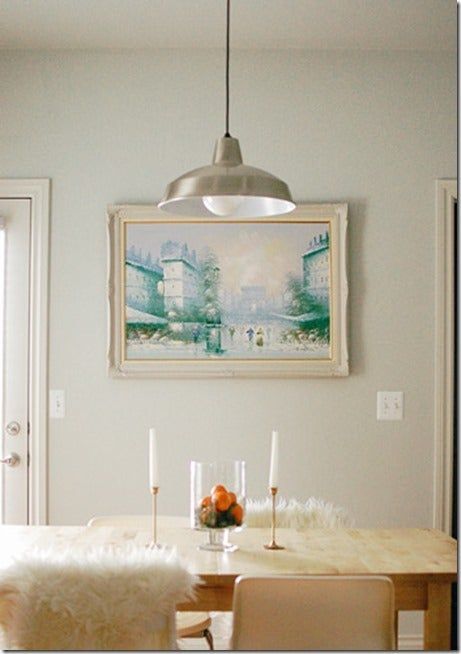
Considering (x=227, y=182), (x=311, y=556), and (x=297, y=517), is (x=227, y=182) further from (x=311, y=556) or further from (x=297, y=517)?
(x=297, y=517)

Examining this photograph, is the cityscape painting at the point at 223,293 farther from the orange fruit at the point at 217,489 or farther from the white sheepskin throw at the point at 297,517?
the orange fruit at the point at 217,489

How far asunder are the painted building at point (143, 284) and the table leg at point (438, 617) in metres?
1.54

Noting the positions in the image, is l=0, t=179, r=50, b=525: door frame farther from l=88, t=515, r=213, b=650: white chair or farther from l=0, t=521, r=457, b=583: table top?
l=0, t=521, r=457, b=583: table top

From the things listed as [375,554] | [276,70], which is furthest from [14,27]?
[375,554]

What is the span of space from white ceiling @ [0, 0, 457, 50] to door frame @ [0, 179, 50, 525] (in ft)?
1.67

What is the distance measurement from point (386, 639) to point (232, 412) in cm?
148

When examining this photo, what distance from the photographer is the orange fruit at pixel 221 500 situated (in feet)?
7.50

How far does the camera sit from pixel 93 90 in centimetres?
336

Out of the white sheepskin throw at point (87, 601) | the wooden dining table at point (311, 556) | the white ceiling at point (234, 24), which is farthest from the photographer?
the white ceiling at point (234, 24)

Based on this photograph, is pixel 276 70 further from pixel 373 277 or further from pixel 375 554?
pixel 375 554

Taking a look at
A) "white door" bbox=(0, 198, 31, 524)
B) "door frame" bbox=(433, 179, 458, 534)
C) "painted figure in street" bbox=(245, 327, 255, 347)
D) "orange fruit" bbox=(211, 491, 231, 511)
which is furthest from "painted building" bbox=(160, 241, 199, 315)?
"orange fruit" bbox=(211, 491, 231, 511)

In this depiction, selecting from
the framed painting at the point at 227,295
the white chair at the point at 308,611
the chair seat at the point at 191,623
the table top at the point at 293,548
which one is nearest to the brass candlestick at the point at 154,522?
the table top at the point at 293,548

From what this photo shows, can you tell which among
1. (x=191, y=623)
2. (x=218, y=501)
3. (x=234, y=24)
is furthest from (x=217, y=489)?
(x=234, y=24)

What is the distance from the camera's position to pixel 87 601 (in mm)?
1777
